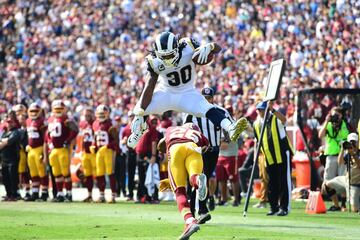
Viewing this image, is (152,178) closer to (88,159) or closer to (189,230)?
(88,159)

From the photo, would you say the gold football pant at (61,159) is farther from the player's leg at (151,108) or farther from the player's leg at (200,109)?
the player's leg at (200,109)

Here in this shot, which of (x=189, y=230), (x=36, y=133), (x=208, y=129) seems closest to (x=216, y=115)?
(x=189, y=230)

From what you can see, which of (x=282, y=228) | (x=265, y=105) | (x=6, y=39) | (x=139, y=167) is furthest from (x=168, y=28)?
(x=282, y=228)

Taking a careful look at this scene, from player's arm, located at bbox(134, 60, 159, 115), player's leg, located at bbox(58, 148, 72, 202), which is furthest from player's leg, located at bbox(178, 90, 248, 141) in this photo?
player's leg, located at bbox(58, 148, 72, 202)

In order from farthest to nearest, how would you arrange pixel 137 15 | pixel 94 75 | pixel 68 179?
1. pixel 137 15
2. pixel 94 75
3. pixel 68 179

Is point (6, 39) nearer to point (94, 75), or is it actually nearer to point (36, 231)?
point (94, 75)

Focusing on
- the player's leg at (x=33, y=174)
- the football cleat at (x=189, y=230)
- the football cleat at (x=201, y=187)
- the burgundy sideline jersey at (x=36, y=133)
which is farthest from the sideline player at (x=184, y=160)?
the player's leg at (x=33, y=174)

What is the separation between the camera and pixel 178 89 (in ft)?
45.1

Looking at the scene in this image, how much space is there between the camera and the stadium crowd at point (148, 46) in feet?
102

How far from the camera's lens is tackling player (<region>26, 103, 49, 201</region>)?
21.7 meters

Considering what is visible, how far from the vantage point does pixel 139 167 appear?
71.9ft

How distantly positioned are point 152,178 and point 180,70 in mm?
7792

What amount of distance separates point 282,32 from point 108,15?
1037cm

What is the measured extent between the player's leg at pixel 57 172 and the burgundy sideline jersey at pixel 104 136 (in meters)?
0.86
